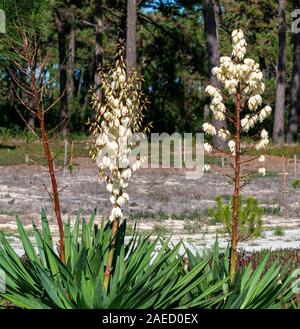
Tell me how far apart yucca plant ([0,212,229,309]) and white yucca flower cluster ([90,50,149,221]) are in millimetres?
460

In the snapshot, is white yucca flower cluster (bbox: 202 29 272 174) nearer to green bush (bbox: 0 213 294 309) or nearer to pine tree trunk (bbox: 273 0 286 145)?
green bush (bbox: 0 213 294 309)

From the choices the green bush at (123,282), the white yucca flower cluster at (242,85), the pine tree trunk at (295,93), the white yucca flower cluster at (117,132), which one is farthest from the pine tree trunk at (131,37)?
the white yucca flower cluster at (117,132)

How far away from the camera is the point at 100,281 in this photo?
4.86 metres

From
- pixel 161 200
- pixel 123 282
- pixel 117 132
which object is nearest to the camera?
pixel 117 132

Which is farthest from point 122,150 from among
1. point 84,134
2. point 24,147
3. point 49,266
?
point 84,134

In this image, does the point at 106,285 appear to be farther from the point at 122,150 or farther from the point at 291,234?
the point at 291,234

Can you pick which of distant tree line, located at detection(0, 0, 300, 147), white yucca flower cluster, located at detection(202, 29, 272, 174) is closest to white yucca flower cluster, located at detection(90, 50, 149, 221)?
white yucca flower cluster, located at detection(202, 29, 272, 174)

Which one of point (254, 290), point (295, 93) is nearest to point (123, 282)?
point (254, 290)

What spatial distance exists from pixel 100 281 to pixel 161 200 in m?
15.3

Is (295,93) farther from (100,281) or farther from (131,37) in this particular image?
(100,281)

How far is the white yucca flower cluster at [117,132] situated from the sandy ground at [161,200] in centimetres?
533

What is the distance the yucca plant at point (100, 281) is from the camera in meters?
5.09

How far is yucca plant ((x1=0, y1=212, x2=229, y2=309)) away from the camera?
5094mm

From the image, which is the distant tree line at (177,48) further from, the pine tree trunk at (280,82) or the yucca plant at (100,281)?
the yucca plant at (100,281)
